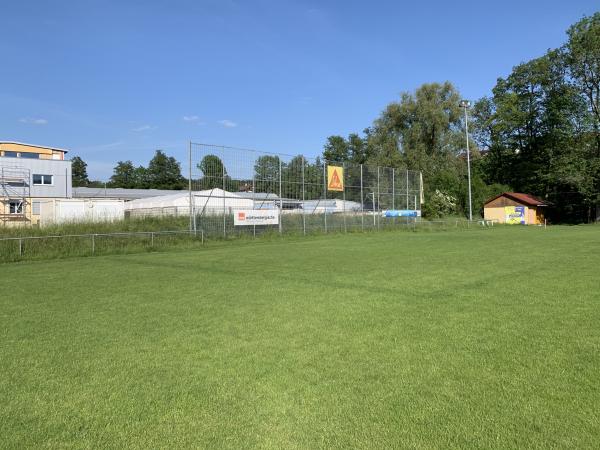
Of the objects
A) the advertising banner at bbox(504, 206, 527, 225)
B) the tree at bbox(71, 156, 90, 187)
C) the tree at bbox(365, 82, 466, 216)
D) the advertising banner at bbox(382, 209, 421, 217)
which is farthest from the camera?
the tree at bbox(71, 156, 90, 187)

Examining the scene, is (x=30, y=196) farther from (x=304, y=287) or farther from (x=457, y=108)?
(x=457, y=108)

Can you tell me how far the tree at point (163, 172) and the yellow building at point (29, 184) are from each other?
57.3 meters

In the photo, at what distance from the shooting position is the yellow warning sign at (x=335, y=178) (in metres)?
31.6

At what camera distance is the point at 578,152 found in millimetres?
51500

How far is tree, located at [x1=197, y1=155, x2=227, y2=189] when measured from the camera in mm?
23922

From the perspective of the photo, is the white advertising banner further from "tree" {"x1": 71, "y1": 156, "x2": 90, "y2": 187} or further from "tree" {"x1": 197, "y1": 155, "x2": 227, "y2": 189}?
"tree" {"x1": 71, "y1": 156, "x2": 90, "y2": 187}

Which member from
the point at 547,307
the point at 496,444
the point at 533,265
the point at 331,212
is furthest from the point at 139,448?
the point at 331,212

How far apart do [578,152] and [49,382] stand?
2261 inches

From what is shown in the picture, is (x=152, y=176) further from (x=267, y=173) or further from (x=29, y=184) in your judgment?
(x=267, y=173)

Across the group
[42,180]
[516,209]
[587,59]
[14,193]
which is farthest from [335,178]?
[587,59]

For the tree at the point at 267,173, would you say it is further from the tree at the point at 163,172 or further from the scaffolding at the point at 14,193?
the tree at the point at 163,172

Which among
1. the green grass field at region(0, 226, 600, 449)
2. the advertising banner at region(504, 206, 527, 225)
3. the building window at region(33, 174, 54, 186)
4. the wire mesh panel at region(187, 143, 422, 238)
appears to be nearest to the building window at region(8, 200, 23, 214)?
the building window at region(33, 174, 54, 186)

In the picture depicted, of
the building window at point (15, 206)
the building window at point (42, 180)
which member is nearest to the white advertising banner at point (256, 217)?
the building window at point (15, 206)

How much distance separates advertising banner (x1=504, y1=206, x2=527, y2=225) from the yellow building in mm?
45594
